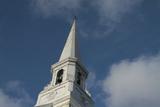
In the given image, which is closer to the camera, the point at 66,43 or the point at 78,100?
the point at 78,100

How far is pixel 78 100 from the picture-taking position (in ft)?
174

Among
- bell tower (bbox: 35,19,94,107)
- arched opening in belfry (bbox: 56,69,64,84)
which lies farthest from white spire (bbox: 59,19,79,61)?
arched opening in belfry (bbox: 56,69,64,84)

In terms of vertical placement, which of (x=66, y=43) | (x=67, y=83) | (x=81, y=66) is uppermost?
(x=66, y=43)

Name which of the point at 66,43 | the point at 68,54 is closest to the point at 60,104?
the point at 68,54

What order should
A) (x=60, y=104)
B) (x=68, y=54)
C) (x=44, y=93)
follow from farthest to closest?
(x=68, y=54) < (x=44, y=93) < (x=60, y=104)

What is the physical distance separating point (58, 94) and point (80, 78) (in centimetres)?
536

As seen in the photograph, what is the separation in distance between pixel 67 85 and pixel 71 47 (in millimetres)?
8836

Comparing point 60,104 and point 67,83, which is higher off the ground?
point 67,83

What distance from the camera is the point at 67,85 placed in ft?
176

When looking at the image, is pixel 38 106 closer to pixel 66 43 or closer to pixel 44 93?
pixel 44 93

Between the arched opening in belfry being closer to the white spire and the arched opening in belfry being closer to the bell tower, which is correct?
the bell tower

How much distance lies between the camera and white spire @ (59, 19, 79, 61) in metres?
59.6

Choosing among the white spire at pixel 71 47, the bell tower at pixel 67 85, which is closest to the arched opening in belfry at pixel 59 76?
the bell tower at pixel 67 85

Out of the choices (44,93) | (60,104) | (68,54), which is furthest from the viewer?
(68,54)
